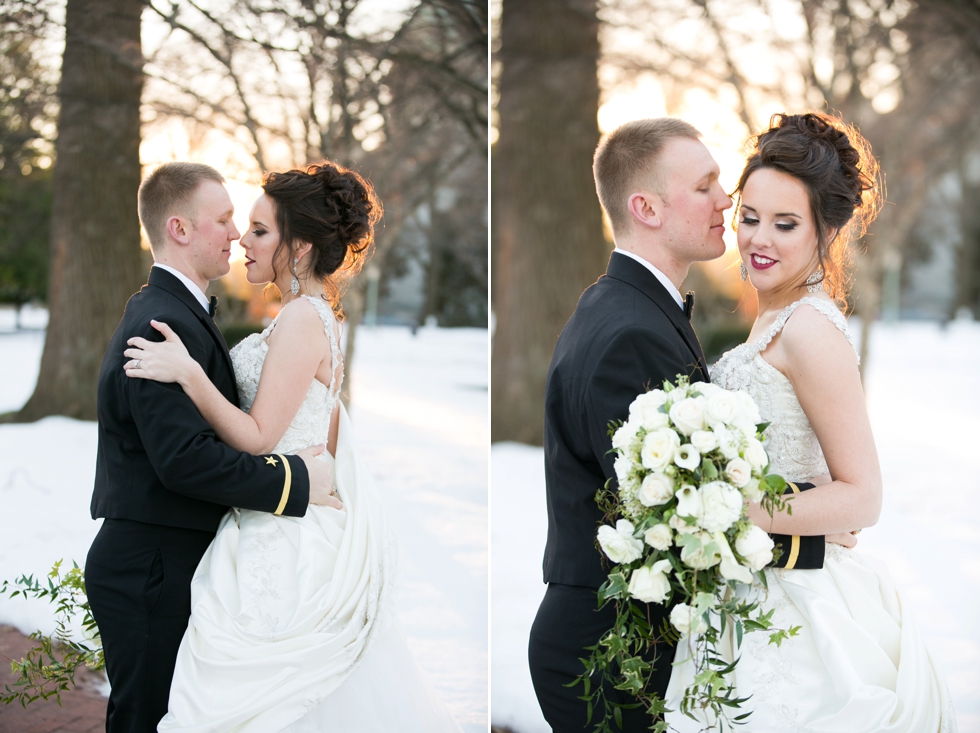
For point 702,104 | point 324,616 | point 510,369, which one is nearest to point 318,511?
point 324,616

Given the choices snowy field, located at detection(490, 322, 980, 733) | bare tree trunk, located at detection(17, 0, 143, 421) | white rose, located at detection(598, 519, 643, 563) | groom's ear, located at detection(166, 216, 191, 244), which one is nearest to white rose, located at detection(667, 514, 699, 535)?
white rose, located at detection(598, 519, 643, 563)

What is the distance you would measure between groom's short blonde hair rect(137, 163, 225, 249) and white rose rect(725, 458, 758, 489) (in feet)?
5.68

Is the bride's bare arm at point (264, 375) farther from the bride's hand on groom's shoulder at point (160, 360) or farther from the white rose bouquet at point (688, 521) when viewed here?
the white rose bouquet at point (688, 521)

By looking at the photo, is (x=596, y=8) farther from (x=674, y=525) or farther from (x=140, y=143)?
(x=674, y=525)

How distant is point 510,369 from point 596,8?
3299mm

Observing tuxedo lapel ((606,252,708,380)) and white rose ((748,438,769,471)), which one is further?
tuxedo lapel ((606,252,708,380))

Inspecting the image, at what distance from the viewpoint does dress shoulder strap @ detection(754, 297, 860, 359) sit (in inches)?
82.6

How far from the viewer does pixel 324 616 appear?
2.45 meters

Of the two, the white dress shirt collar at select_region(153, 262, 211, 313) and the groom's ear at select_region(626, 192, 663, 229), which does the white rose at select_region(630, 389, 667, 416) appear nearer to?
the groom's ear at select_region(626, 192, 663, 229)

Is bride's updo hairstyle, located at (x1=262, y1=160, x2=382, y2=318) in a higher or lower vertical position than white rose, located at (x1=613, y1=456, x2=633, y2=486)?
higher

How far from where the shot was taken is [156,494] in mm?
2334

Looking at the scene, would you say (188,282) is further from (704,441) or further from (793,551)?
(793,551)

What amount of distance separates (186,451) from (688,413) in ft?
→ 4.25

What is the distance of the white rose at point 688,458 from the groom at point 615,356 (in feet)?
0.76
